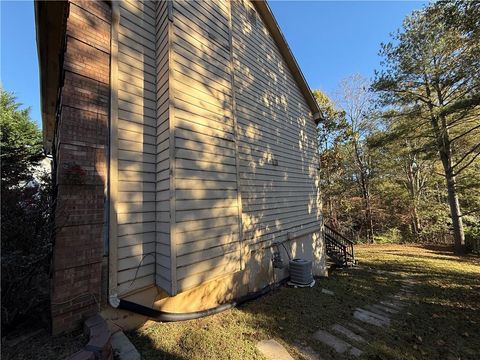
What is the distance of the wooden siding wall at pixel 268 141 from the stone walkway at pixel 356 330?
2298mm

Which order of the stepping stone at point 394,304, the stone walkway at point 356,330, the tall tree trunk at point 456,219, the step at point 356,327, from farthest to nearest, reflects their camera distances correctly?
the tall tree trunk at point 456,219 < the stepping stone at point 394,304 < the step at point 356,327 < the stone walkway at point 356,330

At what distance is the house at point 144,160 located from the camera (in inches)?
119

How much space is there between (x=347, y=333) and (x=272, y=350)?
149cm

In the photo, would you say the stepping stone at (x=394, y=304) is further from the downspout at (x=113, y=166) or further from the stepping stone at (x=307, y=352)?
the downspout at (x=113, y=166)

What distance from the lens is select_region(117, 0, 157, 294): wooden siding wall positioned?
3393mm

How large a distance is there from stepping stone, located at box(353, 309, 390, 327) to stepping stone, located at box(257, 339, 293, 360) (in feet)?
7.05

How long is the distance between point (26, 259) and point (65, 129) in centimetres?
157

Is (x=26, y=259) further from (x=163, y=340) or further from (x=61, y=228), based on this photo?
(x=163, y=340)

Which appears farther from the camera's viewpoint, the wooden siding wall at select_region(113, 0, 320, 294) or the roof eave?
the roof eave

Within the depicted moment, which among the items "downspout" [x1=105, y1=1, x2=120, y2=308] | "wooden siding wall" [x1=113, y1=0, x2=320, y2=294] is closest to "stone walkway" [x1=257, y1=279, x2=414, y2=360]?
"wooden siding wall" [x1=113, y1=0, x2=320, y2=294]

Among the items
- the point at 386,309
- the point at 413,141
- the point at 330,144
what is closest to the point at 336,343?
the point at 386,309

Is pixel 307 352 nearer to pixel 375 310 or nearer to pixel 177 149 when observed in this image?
pixel 375 310

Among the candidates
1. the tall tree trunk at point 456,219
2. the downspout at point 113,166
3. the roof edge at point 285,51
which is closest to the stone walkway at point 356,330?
the downspout at point 113,166

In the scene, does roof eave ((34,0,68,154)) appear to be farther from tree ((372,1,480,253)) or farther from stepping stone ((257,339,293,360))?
tree ((372,1,480,253))
